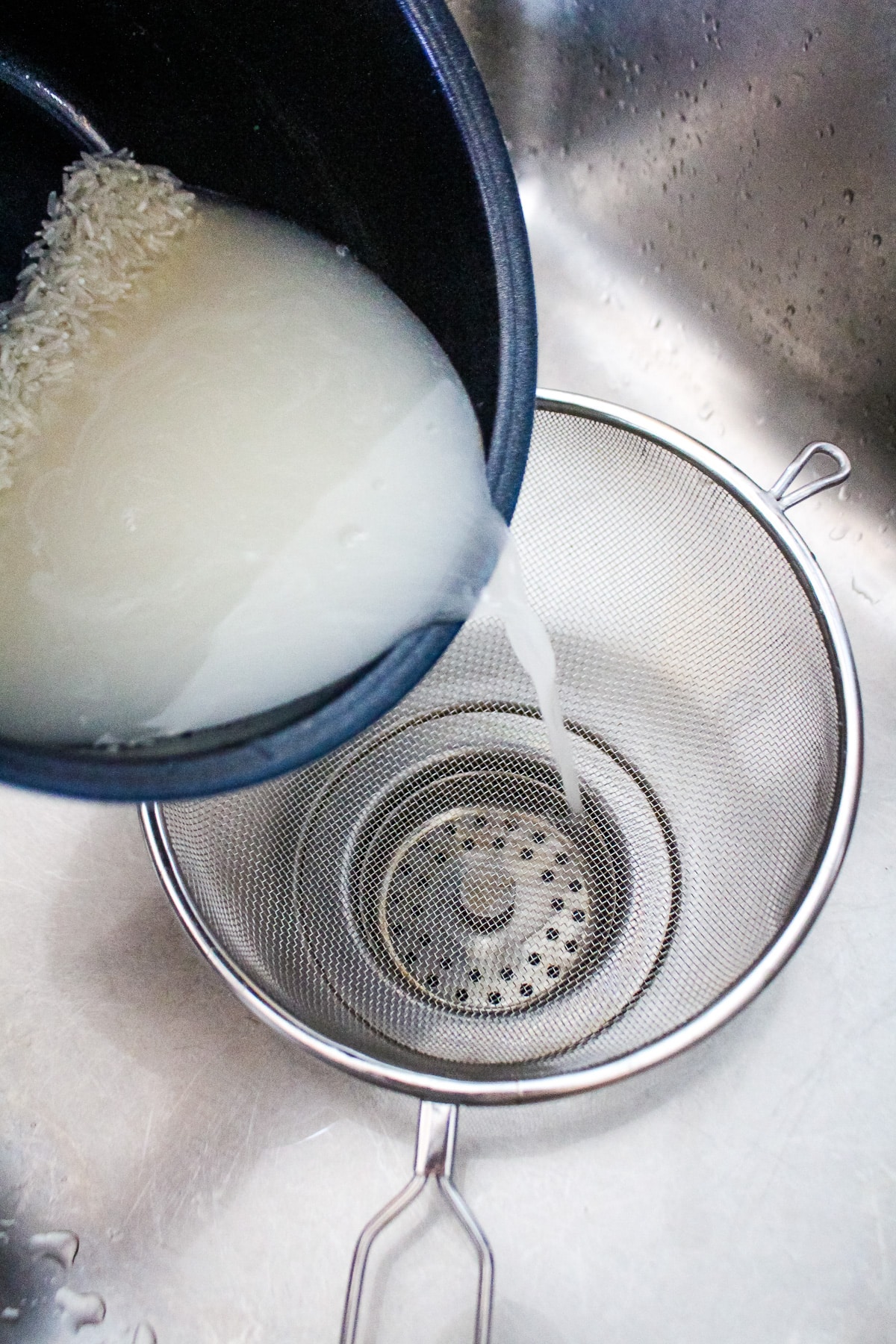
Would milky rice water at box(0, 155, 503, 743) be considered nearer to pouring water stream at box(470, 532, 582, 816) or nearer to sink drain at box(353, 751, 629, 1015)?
pouring water stream at box(470, 532, 582, 816)

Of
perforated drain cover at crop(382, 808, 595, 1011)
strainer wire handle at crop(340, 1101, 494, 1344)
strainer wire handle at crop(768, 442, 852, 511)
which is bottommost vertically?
strainer wire handle at crop(340, 1101, 494, 1344)

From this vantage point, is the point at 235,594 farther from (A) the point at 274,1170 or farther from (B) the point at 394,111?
(A) the point at 274,1170

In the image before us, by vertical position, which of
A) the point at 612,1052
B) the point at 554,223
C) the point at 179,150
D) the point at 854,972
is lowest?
the point at 612,1052

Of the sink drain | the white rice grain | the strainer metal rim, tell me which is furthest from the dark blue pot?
the sink drain

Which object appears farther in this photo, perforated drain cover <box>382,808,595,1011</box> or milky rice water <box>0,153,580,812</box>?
perforated drain cover <box>382,808,595,1011</box>

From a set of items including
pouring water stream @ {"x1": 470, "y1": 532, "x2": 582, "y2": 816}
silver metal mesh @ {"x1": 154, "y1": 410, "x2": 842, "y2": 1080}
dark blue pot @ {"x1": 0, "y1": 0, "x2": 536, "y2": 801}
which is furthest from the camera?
silver metal mesh @ {"x1": 154, "y1": 410, "x2": 842, "y2": 1080}

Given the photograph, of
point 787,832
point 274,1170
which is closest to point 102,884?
point 274,1170

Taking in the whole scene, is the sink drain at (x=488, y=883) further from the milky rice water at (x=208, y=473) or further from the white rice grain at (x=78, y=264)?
the white rice grain at (x=78, y=264)
